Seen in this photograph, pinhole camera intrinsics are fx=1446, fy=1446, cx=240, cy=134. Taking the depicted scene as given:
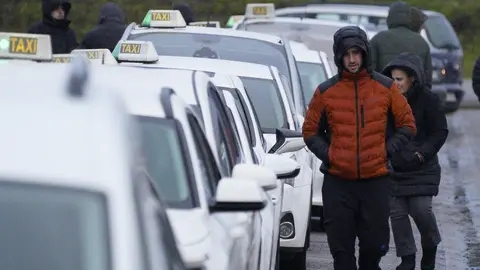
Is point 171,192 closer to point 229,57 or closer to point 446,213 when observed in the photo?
point 229,57

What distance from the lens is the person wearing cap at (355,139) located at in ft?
26.6

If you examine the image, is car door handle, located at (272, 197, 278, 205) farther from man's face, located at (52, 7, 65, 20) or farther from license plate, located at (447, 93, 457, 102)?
license plate, located at (447, 93, 457, 102)

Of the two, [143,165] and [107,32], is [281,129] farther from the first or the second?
[143,165]

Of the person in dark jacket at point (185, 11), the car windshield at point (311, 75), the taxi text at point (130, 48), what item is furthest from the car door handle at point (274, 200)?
the person in dark jacket at point (185, 11)

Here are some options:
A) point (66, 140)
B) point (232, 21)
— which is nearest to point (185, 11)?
point (232, 21)

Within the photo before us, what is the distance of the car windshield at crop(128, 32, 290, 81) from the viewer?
1164 centimetres

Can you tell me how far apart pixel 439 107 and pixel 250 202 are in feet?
15.0

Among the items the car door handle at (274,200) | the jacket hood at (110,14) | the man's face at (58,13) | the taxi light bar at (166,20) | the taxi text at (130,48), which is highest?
the taxi text at (130,48)

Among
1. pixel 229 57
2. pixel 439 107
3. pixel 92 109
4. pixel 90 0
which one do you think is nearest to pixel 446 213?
pixel 229 57

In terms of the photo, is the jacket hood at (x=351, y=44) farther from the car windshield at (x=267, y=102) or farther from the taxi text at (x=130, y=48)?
the car windshield at (x=267, y=102)

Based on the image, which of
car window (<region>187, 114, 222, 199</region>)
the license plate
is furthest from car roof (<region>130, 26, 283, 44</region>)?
the license plate

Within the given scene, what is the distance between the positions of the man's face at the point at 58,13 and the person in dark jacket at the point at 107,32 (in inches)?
11.4

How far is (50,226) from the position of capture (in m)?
3.57

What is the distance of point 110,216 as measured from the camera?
11.4 feet
